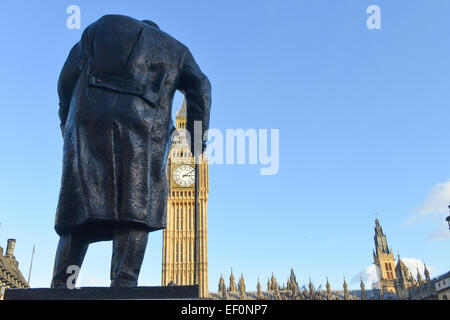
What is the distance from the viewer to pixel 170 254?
188ft

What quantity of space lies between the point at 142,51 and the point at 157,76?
261 mm

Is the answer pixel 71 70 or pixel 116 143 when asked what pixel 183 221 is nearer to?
pixel 71 70

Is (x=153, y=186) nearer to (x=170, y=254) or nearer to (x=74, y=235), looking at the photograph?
(x=74, y=235)

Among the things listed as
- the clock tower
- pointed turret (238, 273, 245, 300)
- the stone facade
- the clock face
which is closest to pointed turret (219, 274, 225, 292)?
pointed turret (238, 273, 245, 300)

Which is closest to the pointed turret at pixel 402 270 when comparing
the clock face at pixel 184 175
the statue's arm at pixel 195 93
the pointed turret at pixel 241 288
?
the pointed turret at pixel 241 288

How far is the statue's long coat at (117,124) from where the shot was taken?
3.54 m

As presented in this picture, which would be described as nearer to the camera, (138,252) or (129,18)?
(138,252)

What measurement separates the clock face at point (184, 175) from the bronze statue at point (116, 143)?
55.7 meters

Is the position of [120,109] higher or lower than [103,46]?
lower

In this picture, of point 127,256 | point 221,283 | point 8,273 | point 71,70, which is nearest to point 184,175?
point 221,283

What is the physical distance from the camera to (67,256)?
3.53m

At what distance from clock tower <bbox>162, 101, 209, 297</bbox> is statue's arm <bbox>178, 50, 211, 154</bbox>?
52.1m
